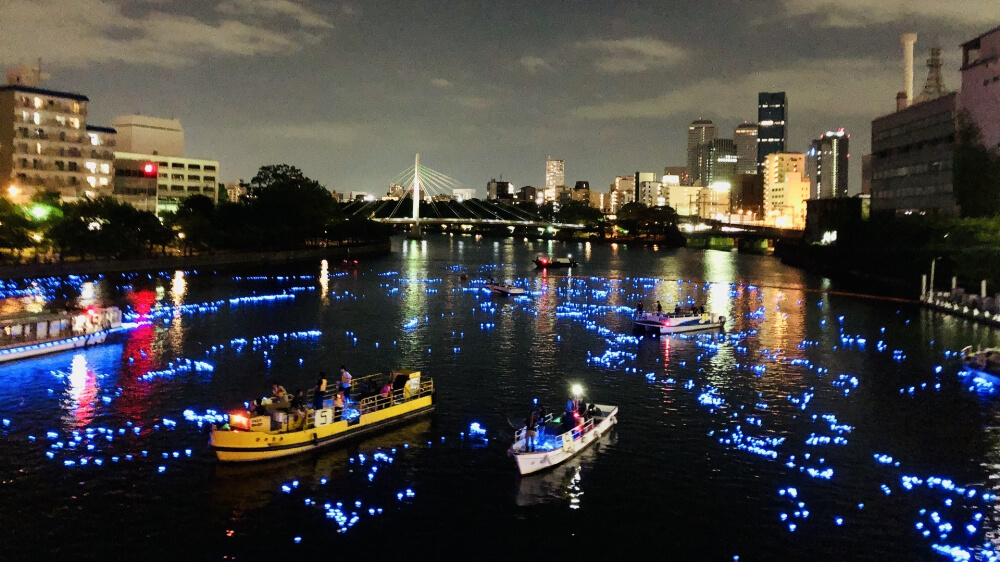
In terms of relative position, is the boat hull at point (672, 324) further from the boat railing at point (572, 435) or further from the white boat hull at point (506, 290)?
the boat railing at point (572, 435)

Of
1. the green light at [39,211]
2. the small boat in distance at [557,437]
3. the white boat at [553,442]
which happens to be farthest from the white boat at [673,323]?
the green light at [39,211]

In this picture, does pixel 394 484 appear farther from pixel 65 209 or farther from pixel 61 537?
pixel 65 209

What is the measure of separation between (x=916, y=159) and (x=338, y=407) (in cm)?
10563

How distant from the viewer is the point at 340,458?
2644 centimetres

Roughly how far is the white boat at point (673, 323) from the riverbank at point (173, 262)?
58.0 meters

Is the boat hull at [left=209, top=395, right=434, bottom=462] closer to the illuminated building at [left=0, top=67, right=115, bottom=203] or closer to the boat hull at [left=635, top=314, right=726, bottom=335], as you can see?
the boat hull at [left=635, top=314, right=726, bottom=335]

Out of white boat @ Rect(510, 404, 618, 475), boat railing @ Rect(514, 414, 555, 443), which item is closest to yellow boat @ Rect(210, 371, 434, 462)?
boat railing @ Rect(514, 414, 555, 443)

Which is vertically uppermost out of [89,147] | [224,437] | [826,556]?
[89,147]

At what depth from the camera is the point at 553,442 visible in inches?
1040

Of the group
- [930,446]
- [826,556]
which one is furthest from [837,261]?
[826,556]

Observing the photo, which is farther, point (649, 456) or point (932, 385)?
point (932, 385)

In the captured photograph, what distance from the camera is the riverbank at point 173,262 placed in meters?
78.4

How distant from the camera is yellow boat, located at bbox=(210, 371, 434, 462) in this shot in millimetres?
25219

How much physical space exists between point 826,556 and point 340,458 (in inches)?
571
